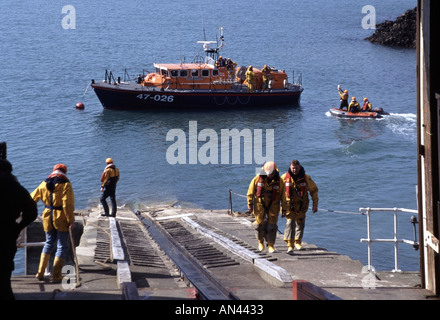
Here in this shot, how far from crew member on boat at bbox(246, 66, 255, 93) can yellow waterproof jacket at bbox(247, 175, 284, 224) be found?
33.3 meters

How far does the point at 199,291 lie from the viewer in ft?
34.3

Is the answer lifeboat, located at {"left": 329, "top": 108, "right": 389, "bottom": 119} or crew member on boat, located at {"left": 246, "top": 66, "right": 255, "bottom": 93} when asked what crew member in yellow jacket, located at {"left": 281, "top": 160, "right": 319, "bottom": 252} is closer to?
lifeboat, located at {"left": 329, "top": 108, "right": 389, "bottom": 119}

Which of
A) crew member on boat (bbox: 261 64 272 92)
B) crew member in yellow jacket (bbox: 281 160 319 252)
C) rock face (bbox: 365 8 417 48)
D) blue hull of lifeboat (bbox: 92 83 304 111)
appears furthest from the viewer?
rock face (bbox: 365 8 417 48)

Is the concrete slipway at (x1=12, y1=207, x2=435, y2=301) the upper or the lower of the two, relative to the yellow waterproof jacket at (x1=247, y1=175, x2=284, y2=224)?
lower

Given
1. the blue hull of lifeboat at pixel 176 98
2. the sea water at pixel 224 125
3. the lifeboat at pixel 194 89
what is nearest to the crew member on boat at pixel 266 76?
the lifeboat at pixel 194 89

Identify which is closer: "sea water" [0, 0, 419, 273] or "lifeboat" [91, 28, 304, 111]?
"sea water" [0, 0, 419, 273]

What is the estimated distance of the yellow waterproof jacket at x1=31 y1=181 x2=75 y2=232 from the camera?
10531 mm

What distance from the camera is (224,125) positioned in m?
44.5

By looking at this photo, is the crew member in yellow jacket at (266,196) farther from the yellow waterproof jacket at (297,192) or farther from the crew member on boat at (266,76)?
the crew member on boat at (266,76)

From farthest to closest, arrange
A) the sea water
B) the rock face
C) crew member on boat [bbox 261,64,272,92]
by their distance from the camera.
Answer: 1. the rock face
2. crew member on boat [bbox 261,64,272,92]
3. the sea water

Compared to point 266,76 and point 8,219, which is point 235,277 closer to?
point 8,219

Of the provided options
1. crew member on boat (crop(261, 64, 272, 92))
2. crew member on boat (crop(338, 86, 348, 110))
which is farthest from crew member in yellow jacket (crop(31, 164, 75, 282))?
crew member on boat (crop(261, 64, 272, 92))

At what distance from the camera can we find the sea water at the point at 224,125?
29.7 metres

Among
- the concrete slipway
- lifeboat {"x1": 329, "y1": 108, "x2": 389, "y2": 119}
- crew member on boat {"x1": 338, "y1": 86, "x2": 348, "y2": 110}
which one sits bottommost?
the concrete slipway
